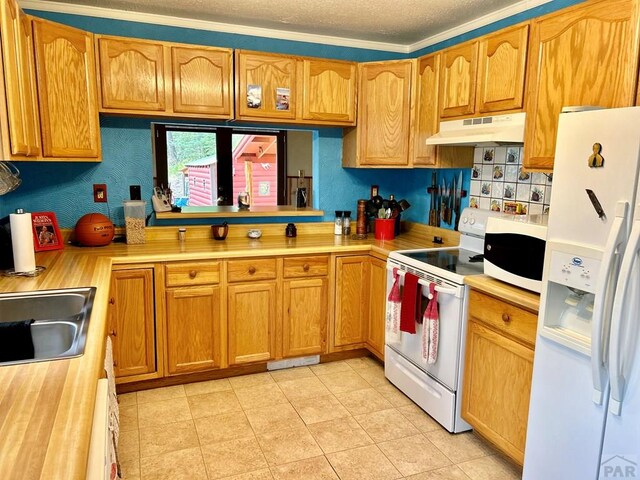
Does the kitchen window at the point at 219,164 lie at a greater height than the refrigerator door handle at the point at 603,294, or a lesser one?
greater

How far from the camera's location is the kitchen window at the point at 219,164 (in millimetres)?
4930

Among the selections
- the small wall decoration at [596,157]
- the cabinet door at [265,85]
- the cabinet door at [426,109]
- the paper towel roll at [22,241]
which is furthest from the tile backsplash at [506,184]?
the paper towel roll at [22,241]

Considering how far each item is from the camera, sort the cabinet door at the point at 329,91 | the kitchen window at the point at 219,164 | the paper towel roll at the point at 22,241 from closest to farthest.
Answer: the paper towel roll at the point at 22,241 < the cabinet door at the point at 329,91 < the kitchen window at the point at 219,164

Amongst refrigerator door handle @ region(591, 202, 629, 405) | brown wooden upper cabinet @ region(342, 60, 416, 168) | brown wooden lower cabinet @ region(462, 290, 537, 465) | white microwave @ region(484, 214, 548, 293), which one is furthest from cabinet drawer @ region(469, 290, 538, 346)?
brown wooden upper cabinet @ region(342, 60, 416, 168)

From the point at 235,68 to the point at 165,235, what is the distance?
49.1 inches

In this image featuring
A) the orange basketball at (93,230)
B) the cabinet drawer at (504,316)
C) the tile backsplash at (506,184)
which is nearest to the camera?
the cabinet drawer at (504,316)

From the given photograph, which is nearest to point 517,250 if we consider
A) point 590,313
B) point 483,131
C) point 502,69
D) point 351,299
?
point 590,313

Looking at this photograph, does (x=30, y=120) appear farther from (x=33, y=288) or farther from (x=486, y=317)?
(x=486, y=317)

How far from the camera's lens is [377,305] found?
3.34m

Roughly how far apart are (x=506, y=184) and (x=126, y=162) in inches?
100

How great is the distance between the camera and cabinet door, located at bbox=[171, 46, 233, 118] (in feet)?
9.99

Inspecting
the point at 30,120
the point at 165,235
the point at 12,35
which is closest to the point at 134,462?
the point at 165,235

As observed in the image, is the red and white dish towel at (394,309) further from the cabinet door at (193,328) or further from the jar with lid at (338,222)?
the cabinet door at (193,328)

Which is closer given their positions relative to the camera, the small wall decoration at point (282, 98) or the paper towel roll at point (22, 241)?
the paper towel roll at point (22, 241)
